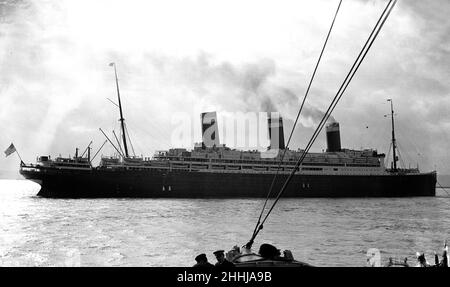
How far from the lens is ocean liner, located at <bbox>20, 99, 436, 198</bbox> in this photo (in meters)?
59.7

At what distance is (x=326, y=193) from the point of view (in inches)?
2849

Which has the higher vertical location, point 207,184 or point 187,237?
point 207,184

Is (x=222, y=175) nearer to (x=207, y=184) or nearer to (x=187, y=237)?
(x=207, y=184)

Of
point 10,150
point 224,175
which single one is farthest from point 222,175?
point 10,150

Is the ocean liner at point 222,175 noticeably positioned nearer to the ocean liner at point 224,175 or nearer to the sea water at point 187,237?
the ocean liner at point 224,175

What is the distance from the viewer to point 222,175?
66938 mm

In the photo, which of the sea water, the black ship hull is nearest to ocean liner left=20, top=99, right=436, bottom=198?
the black ship hull

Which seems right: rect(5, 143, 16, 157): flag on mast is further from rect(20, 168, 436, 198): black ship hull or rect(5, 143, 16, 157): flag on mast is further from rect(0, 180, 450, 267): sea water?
rect(0, 180, 450, 267): sea water

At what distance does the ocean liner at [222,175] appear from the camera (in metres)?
59.7

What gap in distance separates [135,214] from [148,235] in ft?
38.4

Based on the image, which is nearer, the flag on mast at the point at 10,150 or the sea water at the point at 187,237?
the sea water at the point at 187,237

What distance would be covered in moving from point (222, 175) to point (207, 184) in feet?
9.18

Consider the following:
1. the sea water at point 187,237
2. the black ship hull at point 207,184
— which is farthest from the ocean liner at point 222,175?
the sea water at point 187,237
